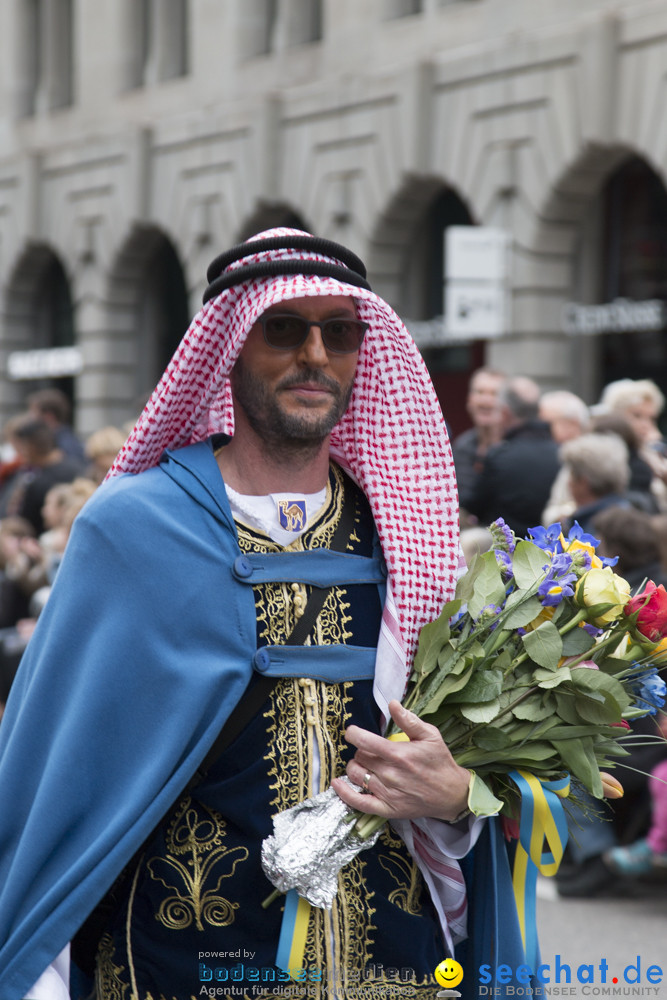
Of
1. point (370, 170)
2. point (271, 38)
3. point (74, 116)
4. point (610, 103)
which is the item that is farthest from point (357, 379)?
point (74, 116)

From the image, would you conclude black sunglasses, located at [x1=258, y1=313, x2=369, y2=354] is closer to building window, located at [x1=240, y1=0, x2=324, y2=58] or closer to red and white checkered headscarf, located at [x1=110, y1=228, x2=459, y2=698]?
red and white checkered headscarf, located at [x1=110, y1=228, x2=459, y2=698]

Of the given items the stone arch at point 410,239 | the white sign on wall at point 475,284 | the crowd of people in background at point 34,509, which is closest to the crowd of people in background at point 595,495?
the crowd of people in background at point 34,509

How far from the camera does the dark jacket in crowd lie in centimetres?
777

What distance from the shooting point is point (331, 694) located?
2.69 m

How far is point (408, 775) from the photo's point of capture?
99.4 inches

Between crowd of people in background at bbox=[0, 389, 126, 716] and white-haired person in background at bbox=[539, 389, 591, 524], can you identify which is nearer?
crowd of people in background at bbox=[0, 389, 126, 716]

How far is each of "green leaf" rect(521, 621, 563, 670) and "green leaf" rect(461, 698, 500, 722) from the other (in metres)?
0.11

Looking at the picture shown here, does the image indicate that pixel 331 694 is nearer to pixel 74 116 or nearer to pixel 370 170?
pixel 370 170

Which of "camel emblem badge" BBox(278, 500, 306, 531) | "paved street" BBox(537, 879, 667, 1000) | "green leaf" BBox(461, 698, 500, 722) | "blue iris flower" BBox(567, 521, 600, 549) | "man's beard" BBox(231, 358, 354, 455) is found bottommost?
"paved street" BBox(537, 879, 667, 1000)

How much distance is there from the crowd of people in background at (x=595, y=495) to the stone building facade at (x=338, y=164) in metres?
4.29

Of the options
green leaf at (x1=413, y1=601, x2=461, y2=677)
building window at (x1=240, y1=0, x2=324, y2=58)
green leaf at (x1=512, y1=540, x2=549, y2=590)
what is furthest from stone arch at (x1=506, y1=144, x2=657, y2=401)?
green leaf at (x1=413, y1=601, x2=461, y2=677)

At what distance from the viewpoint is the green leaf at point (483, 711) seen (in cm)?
257

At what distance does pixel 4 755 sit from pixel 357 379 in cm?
111

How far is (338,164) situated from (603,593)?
1555 cm
